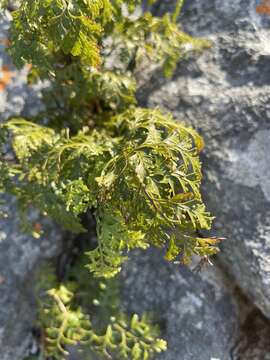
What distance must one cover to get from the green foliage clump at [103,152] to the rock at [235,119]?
0.39 feet

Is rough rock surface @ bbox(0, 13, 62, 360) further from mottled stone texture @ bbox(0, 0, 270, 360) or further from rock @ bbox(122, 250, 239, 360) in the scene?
rock @ bbox(122, 250, 239, 360)

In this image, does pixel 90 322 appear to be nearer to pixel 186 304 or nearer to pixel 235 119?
pixel 186 304

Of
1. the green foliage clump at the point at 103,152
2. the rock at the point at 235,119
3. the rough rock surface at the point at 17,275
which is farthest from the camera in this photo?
the rough rock surface at the point at 17,275

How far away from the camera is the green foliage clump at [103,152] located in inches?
82.4

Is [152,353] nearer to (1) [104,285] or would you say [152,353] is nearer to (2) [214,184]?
(1) [104,285]

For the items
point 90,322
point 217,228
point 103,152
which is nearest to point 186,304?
point 217,228

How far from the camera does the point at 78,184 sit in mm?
2230

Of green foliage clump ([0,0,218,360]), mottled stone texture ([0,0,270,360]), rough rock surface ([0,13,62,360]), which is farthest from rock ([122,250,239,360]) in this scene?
rough rock surface ([0,13,62,360])

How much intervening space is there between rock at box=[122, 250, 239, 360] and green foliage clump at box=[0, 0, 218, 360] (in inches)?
5.5

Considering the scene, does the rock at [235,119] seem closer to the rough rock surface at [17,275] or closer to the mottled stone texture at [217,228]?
the mottled stone texture at [217,228]

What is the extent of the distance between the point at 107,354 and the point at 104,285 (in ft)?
1.30

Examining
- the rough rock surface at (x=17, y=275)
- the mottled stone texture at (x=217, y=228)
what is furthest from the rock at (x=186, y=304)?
the rough rock surface at (x=17, y=275)

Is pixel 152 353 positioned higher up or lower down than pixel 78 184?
lower down

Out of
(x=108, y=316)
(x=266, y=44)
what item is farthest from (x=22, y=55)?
(x=108, y=316)
